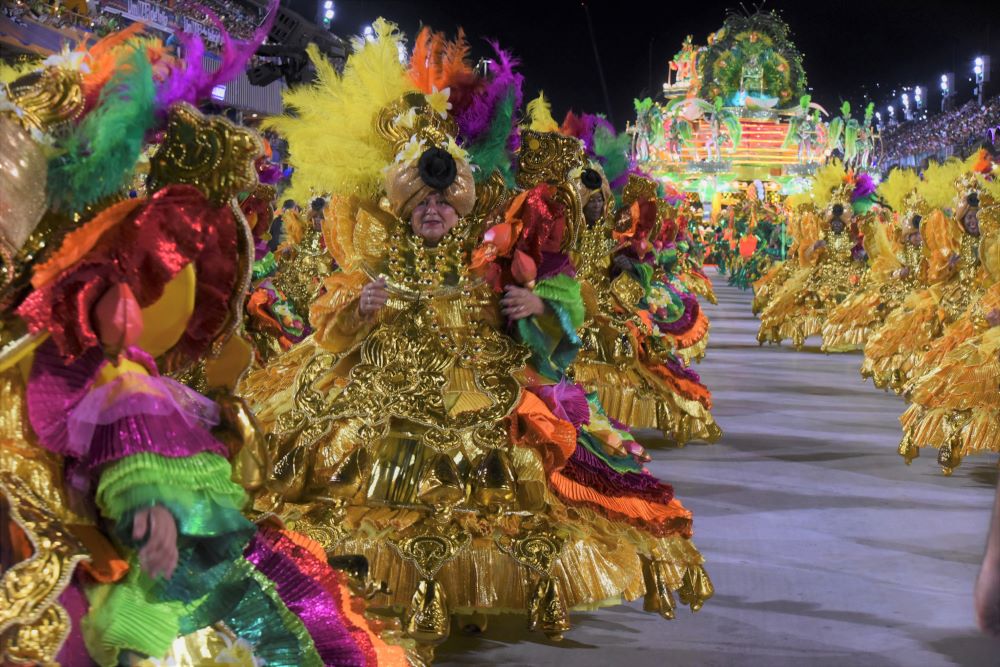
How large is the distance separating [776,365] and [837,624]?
350 inches

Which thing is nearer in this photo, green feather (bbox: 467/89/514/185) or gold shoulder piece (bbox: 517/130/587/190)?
green feather (bbox: 467/89/514/185)

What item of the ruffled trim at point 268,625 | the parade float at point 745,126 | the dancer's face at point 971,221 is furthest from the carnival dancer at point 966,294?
the parade float at point 745,126

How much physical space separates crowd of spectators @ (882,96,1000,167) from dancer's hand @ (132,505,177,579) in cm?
1947

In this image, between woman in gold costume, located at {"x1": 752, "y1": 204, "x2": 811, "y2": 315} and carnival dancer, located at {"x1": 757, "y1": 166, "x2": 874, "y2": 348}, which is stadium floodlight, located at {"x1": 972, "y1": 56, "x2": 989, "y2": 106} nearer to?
woman in gold costume, located at {"x1": 752, "y1": 204, "x2": 811, "y2": 315}

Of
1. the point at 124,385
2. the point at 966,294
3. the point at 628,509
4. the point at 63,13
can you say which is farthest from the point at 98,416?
the point at 966,294

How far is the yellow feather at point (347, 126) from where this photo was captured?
4.06 meters

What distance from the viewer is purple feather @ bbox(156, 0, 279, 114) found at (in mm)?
2314

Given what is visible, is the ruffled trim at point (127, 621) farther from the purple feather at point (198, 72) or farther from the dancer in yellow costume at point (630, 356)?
the dancer in yellow costume at point (630, 356)

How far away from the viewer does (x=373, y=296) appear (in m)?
3.89

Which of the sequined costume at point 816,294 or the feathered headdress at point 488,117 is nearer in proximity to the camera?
the feathered headdress at point 488,117

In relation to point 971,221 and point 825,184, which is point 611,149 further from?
point 825,184

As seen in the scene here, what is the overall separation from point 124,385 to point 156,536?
23cm

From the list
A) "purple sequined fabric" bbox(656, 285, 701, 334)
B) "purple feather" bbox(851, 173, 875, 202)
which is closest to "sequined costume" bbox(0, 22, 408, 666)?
"purple sequined fabric" bbox(656, 285, 701, 334)

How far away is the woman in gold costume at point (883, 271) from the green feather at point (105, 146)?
32.2 feet
